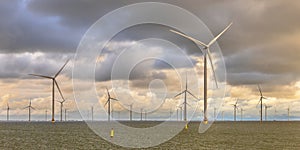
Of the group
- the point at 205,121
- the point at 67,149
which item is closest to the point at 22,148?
the point at 67,149

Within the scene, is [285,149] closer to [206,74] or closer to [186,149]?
[186,149]

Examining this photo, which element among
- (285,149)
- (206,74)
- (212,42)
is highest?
(212,42)

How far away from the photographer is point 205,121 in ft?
586

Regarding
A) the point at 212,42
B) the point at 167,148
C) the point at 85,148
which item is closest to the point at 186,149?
the point at 167,148

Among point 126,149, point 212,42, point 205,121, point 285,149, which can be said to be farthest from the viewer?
point 205,121

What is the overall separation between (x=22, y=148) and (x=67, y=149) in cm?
957

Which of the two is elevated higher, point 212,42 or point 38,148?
point 212,42

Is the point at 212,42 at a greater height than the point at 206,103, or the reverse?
the point at 212,42

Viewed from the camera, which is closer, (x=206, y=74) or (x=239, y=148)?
(x=239, y=148)

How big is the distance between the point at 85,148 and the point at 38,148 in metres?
9.04

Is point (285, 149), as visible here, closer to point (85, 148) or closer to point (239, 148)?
point (239, 148)

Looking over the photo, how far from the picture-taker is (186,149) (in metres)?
85.4

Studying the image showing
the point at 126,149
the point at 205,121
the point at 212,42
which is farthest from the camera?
the point at 205,121

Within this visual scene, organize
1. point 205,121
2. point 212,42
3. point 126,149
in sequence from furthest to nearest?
point 205,121 → point 212,42 → point 126,149
